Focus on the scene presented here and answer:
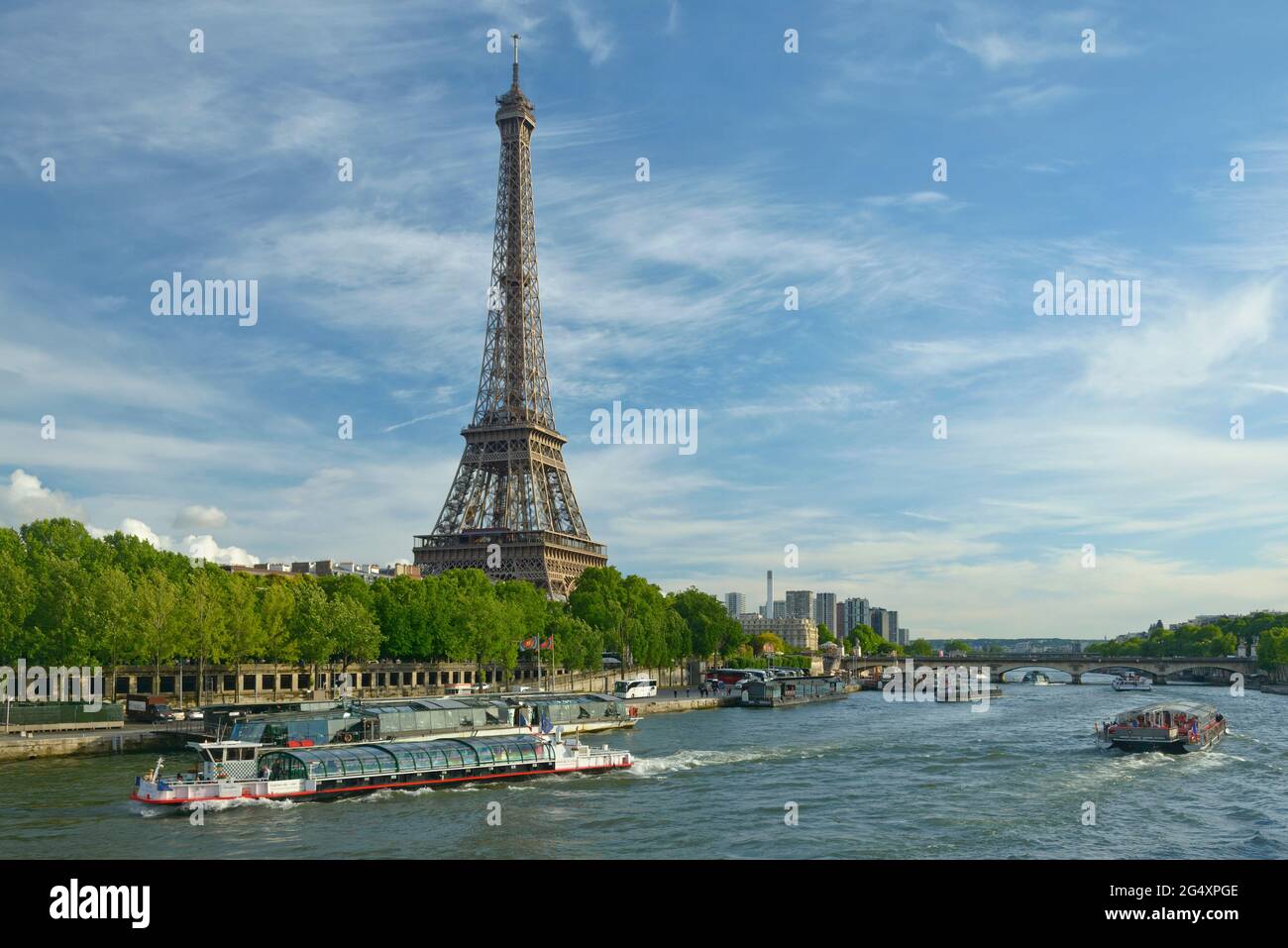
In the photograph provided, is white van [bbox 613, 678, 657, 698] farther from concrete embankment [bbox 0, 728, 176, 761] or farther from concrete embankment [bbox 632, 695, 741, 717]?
concrete embankment [bbox 0, 728, 176, 761]

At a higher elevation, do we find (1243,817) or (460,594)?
(460,594)

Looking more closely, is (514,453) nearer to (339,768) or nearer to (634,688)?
(634,688)

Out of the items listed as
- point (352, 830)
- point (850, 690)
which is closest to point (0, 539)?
point (352, 830)

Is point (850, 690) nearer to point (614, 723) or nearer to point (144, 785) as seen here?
point (614, 723)

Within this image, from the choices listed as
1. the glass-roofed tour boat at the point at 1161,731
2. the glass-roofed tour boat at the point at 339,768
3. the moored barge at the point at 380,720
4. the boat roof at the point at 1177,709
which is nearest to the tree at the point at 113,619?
the moored barge at the point at 380,720

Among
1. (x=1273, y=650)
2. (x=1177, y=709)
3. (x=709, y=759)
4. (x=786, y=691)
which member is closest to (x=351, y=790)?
(x=709, y=759)

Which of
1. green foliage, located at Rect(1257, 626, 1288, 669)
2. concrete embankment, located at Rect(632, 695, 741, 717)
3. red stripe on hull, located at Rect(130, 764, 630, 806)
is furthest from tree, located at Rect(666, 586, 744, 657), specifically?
red stripe on hull, located at Rect(130, 764, 630, 806)
